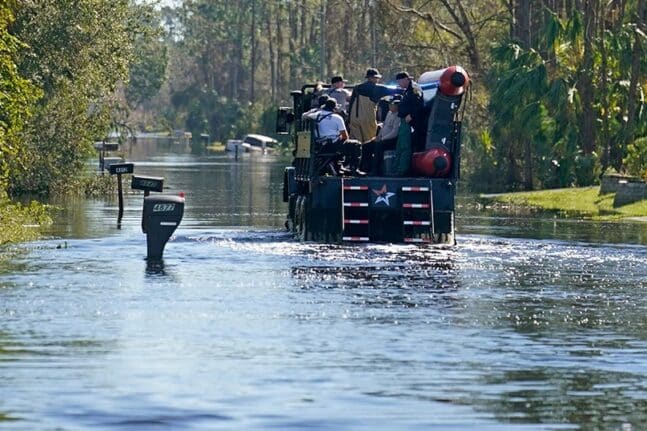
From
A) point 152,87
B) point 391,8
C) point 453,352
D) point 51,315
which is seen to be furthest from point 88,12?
point 152,87

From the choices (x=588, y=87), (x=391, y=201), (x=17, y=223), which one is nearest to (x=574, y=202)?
(x=588, y=87)

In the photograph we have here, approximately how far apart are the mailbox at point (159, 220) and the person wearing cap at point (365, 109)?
211 inches

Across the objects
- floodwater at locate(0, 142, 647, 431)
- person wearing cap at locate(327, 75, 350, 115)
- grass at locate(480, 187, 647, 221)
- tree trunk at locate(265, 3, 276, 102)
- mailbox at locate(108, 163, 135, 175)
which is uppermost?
tree trunk at locate(265, 3, 276, 102)

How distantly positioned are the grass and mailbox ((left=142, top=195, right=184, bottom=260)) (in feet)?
51.6

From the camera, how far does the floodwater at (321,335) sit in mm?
13188

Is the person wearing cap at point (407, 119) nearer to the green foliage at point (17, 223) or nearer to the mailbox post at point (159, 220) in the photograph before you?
the mailbox post at point (159, 220)

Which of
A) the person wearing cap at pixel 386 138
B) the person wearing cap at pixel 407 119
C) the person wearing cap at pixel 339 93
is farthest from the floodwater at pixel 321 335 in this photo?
the person wearing cap at pixel 339 93

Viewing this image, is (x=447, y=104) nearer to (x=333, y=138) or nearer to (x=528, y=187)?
(x=333, y=138)

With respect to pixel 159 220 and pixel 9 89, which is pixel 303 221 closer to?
pixel 159 220

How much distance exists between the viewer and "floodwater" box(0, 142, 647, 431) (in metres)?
13.2

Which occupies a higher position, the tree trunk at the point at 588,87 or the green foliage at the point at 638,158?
the tree trunk at the point at 588,87

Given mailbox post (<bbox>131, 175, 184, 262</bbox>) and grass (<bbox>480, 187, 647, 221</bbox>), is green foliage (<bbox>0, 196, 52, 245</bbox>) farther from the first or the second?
grass (<bbox>480, 187, 647, 221</bbox>)

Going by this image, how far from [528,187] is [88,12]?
16810 millimetres

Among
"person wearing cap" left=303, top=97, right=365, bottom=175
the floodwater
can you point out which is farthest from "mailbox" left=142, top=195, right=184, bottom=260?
"person wearing cap" left=303, top=97, right=365, bottom=175
